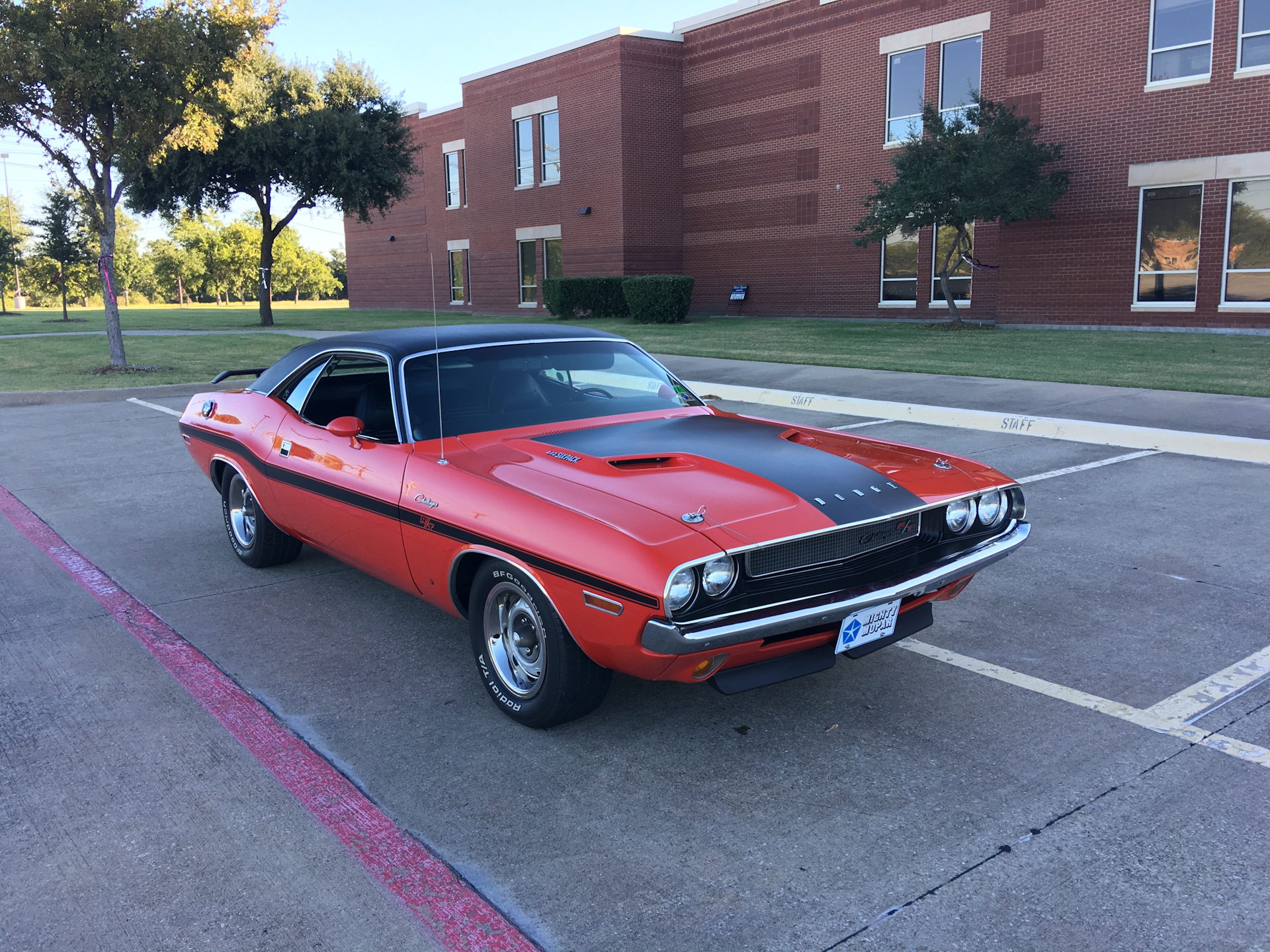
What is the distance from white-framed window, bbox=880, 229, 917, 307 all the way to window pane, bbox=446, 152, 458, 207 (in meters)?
19.2

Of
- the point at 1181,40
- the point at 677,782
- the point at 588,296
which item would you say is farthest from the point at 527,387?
the point at 588,296

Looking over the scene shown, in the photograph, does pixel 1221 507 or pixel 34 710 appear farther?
pixel 1221 507

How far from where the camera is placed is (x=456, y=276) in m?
39.3

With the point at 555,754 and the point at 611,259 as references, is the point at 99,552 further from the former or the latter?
the point at 611,259

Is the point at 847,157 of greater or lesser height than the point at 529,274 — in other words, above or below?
above

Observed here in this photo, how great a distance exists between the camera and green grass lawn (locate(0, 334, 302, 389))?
1587 cm

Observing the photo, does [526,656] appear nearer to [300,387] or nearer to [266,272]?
[300,387]

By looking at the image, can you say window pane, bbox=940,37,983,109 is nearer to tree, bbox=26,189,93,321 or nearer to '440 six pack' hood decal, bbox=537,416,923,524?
'440 six pack' hood decal, bbox=537,416,923,524

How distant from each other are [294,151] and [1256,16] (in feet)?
78.3

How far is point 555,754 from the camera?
11.7ft

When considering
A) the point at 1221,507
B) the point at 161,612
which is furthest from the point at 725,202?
the point at 161,612

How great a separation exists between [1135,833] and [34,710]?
4.00m

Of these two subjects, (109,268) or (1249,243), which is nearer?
(109,268)

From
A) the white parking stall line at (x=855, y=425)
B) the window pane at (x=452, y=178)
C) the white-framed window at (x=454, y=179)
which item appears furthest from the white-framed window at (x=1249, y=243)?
the window pane at (x=452, y=178)
